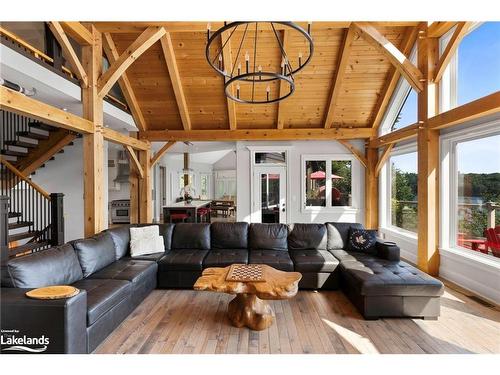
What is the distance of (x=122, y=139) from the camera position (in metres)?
5.53

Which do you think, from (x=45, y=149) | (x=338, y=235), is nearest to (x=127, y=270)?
(x=338, y=235)

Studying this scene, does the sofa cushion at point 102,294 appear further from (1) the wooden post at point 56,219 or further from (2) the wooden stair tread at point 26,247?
(1) the wooden post at point 56,219

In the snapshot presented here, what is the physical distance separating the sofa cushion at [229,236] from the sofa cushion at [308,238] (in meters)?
0.79

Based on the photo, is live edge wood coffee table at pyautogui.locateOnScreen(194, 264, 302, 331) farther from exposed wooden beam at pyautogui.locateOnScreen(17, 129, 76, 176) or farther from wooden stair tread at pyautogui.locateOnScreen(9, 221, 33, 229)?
exposed wooden beam at pyautogui.locateOnScreen(17, 129, 76, 176)

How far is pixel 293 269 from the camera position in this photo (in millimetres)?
3863

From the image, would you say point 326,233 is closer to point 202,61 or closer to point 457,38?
point 457,38

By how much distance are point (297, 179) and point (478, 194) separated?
13.2 ft

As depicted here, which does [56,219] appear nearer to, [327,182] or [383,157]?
[327,182]

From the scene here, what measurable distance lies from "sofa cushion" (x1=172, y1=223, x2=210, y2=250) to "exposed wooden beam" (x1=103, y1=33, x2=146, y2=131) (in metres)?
3.42

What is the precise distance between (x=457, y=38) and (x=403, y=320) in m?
3.95

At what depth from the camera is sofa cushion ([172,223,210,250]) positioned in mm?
4625

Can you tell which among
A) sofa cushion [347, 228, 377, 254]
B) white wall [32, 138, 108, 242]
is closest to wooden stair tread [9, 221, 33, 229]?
white wall [32, 138, 108, 242]

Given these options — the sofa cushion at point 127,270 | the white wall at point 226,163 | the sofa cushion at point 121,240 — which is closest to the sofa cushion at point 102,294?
the sofa cushion at point 127,270

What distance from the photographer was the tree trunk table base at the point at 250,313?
2.82 m
